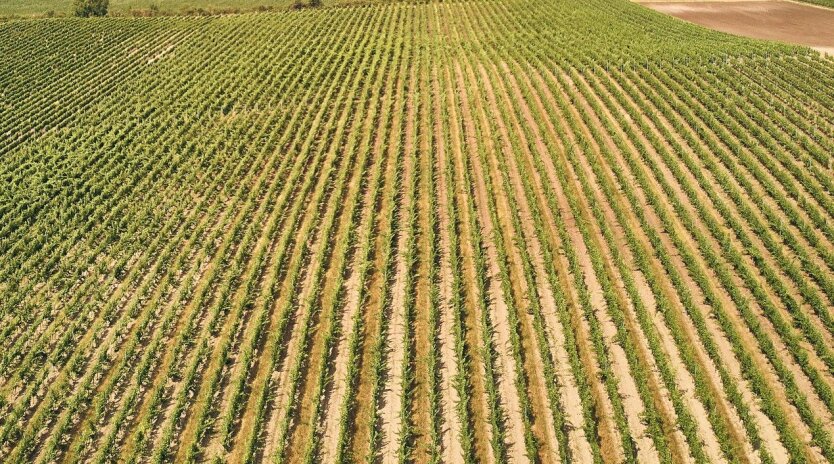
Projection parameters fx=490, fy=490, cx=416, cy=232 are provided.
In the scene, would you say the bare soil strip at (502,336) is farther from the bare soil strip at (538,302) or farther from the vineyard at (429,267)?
the bare soil strip at (538,302)

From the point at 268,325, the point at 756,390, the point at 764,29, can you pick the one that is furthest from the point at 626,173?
the point at 764,29

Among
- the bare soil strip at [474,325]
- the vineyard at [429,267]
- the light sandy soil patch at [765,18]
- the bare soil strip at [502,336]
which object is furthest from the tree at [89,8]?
the light sandy soil patch at [765,18]

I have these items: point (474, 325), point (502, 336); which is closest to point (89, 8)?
point (474, 325)

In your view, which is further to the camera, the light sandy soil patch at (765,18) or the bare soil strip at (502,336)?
the light sandy soil patch at (765,18)

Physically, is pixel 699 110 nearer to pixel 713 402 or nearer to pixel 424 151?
pixel 424 151

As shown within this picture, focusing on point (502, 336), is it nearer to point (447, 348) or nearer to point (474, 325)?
point (474, 325)

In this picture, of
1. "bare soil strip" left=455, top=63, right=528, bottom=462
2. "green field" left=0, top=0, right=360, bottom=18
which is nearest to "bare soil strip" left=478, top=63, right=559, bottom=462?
"bare soil strip" left=455, top=63, right=528, bottom=462

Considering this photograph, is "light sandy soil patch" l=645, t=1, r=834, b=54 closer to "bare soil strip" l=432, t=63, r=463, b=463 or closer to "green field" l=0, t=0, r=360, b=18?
"green field" l=0, t=0, r=360, b=18
